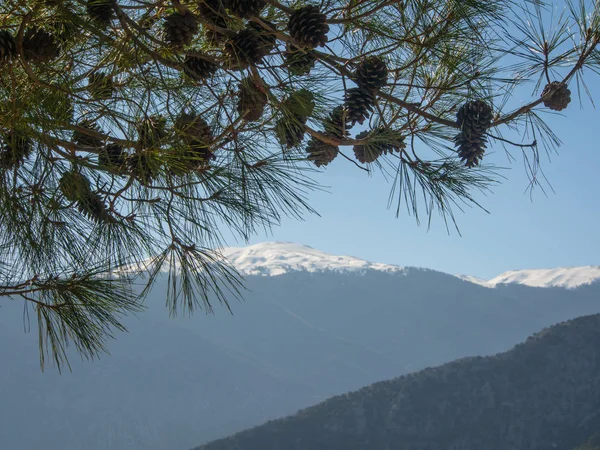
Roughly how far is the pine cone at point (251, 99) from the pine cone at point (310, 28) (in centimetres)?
17

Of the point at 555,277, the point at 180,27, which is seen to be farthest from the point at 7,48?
the point at 555,277

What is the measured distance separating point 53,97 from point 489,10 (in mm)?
993

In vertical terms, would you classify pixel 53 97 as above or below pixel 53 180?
above

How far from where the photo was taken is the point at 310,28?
123 cm

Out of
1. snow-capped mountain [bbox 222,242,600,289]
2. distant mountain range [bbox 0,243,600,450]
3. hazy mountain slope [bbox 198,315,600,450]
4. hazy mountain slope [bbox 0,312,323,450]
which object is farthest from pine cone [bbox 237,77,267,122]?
snow-capped mountain [bbox 222,242,600,289]

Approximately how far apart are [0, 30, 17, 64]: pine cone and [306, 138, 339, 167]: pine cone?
2.28 feet

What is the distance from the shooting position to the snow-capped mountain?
116619 mm

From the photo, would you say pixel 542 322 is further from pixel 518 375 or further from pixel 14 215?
pixel 14 215

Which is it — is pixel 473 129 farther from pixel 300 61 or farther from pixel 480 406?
pixel 480 406

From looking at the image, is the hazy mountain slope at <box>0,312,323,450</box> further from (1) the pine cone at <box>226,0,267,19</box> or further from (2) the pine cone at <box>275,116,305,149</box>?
(1) the pine cone at <box>226,0,267,19</box>

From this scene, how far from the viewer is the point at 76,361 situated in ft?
279

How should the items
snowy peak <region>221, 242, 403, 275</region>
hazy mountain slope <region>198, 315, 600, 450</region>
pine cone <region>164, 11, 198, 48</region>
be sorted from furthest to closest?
snowy peak <region>221, 242, 403, 275</region> → hazy mountain slope <region>198, 315, 600, 450</region> → pine cone <region>164, 11, 198, 48</region>

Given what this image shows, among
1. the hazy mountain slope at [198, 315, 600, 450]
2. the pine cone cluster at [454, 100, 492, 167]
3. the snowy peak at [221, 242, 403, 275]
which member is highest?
the snowy peak at [221, 242, 403, 275]

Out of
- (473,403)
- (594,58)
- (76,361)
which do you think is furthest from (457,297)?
(594,58)
